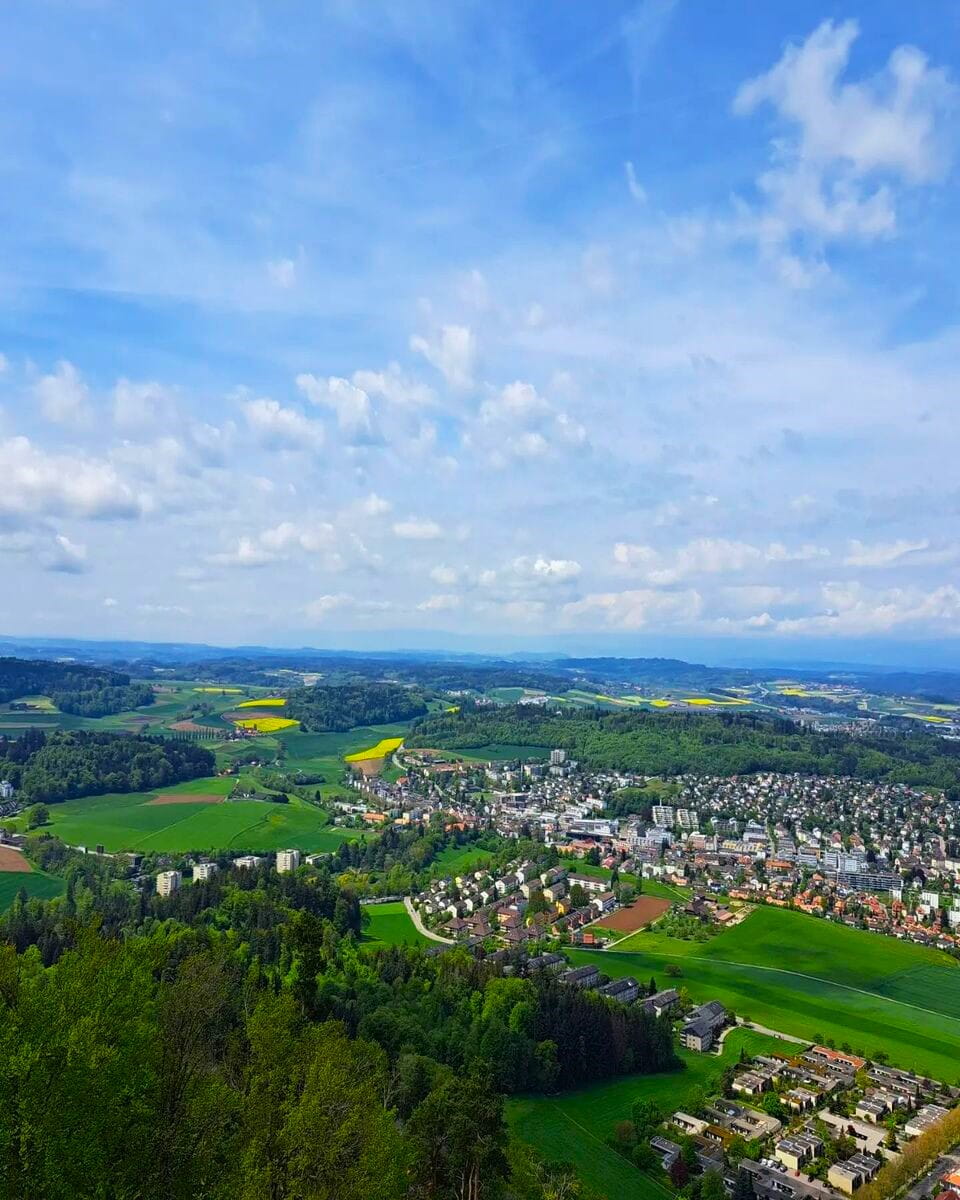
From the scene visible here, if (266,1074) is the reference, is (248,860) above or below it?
below

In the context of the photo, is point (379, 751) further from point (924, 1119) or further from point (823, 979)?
point (924, 1119)

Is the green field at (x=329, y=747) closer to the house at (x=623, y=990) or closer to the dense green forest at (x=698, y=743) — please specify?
the dense green forest at (x=698, y=743)

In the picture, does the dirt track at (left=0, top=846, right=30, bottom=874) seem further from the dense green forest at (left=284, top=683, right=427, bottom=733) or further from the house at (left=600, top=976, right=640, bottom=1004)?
the dense green forest at (left=284, top=683, right=427, bottom=733)

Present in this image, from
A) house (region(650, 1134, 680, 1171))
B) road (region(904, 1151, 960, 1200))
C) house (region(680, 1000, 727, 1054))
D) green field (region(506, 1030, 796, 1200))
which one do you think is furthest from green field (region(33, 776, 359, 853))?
road (region(904, 1151, 960, 1200))

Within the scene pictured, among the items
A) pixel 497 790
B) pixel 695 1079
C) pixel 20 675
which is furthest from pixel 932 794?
pixel 20 675

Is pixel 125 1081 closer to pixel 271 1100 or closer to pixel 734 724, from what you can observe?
pixel 271 1100

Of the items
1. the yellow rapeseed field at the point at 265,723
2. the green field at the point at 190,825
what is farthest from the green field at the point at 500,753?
the green field at the point at 190,825

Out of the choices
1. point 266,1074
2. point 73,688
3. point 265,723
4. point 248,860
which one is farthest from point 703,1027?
point 73,688
